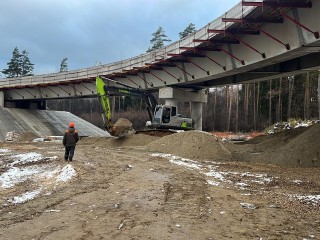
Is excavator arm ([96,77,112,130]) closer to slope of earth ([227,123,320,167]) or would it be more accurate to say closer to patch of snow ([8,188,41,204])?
slope of earth ([227,123,320,167])

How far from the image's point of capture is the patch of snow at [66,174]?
35.7 ft

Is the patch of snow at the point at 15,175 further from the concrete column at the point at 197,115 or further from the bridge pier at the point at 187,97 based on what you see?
the concrete column at the point at 197,115

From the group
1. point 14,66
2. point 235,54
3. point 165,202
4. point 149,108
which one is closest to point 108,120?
point 149,108

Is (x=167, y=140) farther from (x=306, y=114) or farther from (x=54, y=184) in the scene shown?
(x=306, y=114)

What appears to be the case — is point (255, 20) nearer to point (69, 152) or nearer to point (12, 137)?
point (69, 152)

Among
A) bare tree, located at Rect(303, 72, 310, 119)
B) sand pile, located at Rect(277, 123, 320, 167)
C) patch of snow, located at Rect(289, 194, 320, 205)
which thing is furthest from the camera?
bare tree, located at Rect(303, 72, 310, 119)

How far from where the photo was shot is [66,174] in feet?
38.4

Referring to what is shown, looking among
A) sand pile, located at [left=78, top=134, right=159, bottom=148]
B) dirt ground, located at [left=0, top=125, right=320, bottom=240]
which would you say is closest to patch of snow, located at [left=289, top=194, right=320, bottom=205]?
dirt ground, located at [left=0, top=125, right=320, bottom=240]

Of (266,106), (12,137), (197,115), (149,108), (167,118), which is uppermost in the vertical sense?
(266,106)

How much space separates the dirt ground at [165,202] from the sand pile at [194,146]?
3.09m

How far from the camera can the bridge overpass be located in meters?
14.7

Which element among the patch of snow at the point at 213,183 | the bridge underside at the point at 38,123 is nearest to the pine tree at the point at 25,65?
the bridge underside at the point at 38,123

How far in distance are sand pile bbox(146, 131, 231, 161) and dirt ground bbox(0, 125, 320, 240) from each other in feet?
10.1

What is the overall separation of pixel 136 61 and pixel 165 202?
25.4 m
